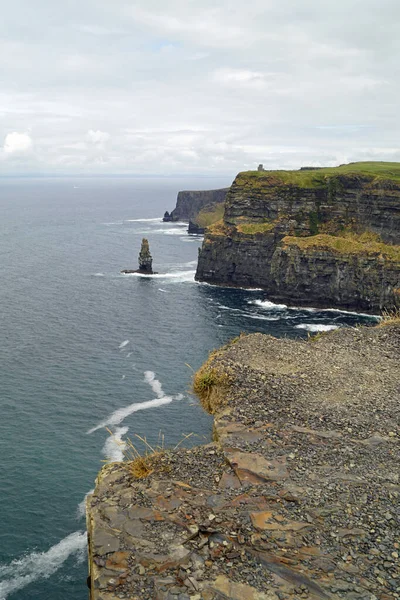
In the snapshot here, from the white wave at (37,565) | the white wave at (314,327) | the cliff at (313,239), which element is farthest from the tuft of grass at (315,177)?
the white wave at (37,565)

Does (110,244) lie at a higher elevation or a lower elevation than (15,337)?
higher

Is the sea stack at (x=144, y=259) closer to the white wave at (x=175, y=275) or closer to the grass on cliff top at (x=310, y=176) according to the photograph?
the white wave at (x=175, y=275)

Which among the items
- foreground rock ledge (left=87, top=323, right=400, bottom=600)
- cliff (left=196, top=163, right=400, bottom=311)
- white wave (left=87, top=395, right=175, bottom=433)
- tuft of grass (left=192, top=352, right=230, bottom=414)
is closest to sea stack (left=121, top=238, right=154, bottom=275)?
cliff (left=196, top=163, right=400, bottom=311)

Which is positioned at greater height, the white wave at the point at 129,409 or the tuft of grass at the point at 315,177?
the tuft of grass at the point at 315,177

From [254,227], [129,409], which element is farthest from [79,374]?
[254,227]

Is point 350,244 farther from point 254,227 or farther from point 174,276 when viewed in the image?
point 174,276

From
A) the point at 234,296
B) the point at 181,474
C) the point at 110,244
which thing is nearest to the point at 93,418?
the point at 181,474

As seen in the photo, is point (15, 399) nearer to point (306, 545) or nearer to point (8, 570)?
point (8, 570)
